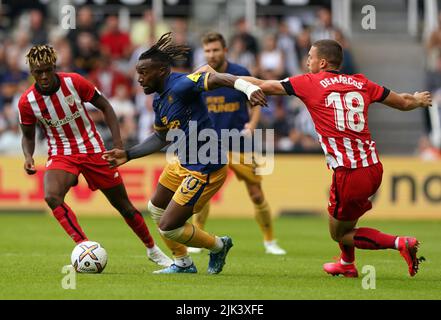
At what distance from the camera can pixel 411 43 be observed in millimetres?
24250

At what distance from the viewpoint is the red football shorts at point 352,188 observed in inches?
378

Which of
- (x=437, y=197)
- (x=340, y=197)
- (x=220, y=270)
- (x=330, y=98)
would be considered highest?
(x=330, y=98)

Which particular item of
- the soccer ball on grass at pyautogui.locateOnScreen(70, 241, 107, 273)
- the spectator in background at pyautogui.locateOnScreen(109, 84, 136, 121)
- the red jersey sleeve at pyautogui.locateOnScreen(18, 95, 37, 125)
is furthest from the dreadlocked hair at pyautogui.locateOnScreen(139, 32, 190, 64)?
the spectator in background at pyautogui.locateOnScreen(109, 84, 136, 121)

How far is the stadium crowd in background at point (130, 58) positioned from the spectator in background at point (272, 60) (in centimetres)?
2

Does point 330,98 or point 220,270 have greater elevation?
point 330,98

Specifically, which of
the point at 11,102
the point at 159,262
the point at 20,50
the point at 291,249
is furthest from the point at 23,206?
the point at 159,262

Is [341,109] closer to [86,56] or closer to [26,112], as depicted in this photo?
[26,112]

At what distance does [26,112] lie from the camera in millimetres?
10484

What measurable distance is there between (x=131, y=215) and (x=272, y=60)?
37.3ft

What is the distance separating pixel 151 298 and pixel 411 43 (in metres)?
17.4

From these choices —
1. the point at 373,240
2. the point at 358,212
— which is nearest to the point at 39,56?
the point at 358,212

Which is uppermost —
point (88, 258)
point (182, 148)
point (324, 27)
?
point (324, 27)

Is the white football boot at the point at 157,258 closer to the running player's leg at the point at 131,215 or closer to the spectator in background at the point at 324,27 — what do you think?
the running player's leg at the point at 131,215
